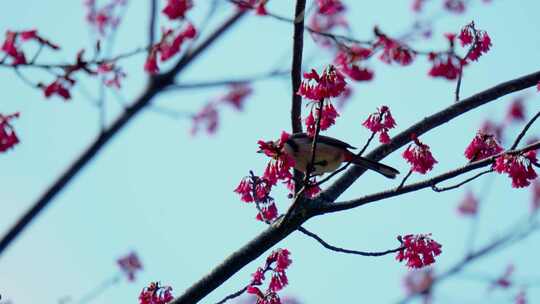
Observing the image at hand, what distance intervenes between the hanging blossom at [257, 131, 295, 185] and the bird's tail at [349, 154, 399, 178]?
0.76 meters

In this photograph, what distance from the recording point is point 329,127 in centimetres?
473

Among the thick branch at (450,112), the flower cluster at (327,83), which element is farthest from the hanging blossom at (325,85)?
the thick branch at (450,112)

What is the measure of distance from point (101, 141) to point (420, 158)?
246 cm

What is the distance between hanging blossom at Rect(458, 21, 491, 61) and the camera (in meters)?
6.08

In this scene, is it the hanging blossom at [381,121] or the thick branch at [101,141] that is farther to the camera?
the hanging blossom at [381,121]

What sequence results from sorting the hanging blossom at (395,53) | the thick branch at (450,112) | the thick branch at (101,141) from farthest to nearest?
the hanging blossom at (395,53) → the thick branch at (450,112) → the thick branch at (101,141)

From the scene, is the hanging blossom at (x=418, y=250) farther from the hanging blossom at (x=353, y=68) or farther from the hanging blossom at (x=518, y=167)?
the hanging blossom at (x=353, y=68)

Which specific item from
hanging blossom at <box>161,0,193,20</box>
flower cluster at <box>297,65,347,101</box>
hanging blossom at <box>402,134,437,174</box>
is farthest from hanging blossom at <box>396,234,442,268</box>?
hanging blossom at <box>161,0,193,20</box>

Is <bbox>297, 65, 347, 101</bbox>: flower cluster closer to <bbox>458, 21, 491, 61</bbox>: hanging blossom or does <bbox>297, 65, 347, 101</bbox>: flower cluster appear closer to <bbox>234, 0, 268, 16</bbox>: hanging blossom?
<bbox>234, 0, 268, 16</bbox>: hanging blossom

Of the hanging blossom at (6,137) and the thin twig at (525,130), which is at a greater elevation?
the hanging blossom at (6,137)

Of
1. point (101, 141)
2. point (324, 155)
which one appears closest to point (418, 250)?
point (324, 155)

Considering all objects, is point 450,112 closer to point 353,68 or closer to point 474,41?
point 474,41

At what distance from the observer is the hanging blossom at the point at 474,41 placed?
6.08m

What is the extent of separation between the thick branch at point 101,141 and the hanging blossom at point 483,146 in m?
2.19
